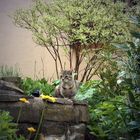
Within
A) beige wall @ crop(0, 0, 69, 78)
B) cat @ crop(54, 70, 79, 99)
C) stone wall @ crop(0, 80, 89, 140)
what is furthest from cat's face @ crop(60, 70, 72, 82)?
beige wall @ crop(0, 0, 69, 78)

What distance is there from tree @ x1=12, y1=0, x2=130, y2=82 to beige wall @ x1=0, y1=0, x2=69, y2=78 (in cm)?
148

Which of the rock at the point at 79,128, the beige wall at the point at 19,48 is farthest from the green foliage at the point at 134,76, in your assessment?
the beige wall at the point at 19,48

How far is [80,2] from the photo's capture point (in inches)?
365

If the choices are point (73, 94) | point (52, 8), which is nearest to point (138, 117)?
point (73, 94)

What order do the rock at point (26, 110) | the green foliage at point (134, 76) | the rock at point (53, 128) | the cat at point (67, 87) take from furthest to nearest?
the cat at point (67, 87) → the rock at point (53, 128) → the rock at point (26, 110) → the green foliage at point (134, 76)

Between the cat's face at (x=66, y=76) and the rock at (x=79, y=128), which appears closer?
the rock at (x=79, y=128)

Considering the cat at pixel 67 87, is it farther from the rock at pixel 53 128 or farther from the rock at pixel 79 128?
the rock at pixel 53 128

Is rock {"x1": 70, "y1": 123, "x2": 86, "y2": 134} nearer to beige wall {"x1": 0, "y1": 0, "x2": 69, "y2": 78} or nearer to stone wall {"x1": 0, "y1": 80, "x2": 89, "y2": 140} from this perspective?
stone wall {"x1": 0, "y1": 80, "x2": 89, "y2": 140}

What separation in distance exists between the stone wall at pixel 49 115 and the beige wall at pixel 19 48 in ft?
20.9

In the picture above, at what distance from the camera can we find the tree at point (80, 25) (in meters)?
9.10

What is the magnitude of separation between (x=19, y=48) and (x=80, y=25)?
3.08 meters

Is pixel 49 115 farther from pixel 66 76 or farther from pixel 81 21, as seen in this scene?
pixel 81 21

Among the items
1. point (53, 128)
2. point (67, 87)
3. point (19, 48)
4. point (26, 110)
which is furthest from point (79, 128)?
point (19, 48)

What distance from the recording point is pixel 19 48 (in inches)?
459
